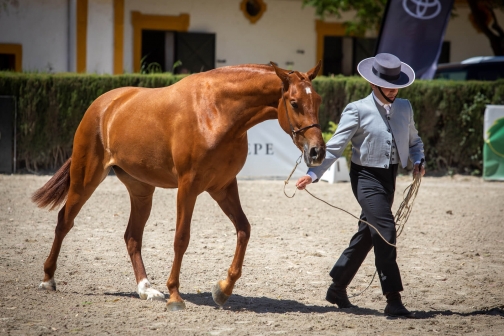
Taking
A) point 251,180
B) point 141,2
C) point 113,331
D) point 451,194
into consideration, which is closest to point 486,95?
point 451,194

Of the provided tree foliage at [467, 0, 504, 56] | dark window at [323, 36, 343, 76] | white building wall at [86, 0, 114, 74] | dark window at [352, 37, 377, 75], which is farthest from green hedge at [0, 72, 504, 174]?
dark window at [352, 37, 377, 75]

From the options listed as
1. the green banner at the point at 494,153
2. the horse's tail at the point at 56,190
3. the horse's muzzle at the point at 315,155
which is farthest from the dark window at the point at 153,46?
the horse's muzzle at the point at 315,155

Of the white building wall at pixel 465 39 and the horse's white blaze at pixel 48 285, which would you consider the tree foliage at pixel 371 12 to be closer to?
the white building wall at pixel 465 39

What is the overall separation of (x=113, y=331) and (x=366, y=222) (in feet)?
6.31

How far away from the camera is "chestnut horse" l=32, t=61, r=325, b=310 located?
510cm

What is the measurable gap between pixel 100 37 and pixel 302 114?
1373 centimetres

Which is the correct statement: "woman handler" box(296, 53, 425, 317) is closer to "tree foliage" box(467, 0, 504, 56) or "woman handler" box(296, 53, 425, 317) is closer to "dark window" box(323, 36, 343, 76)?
"tree foliage" box(467, 0, 504, 56)

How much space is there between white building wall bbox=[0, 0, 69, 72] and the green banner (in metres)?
10.2

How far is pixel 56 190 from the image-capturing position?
6.41 meters

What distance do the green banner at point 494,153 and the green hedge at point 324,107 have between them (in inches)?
25.6

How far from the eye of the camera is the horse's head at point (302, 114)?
16.2 feet

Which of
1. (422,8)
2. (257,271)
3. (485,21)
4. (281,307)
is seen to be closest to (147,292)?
(281,307)

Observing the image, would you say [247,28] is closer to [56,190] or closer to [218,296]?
[56,190]

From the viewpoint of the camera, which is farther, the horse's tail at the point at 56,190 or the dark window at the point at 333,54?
the dark window at the point at 333,54
